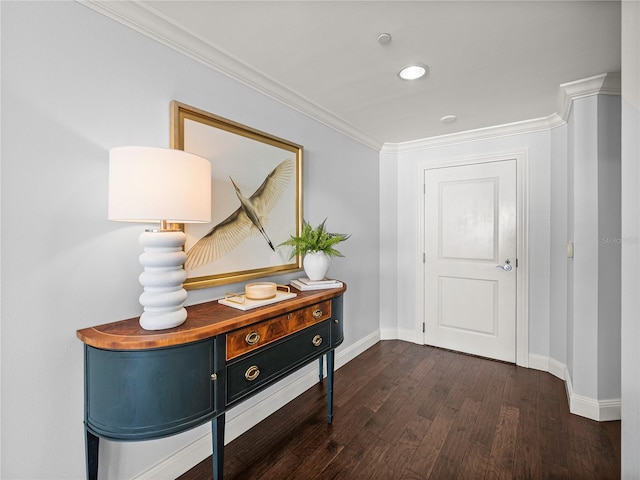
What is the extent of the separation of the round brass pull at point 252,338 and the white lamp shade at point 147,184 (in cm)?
63

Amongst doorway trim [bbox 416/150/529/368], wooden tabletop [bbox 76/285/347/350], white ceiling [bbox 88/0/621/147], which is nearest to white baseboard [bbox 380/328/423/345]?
doorway trim [bbox 416/150/529/368]

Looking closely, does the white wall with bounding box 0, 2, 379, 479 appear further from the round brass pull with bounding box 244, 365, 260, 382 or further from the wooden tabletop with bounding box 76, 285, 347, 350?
the round brass pull with bounding box 244, 365, 260, 382

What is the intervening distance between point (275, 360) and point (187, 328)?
0.54 m

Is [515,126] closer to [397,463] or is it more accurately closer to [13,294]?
[397,463]

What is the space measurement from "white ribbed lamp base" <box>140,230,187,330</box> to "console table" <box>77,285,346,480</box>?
0.05 meters

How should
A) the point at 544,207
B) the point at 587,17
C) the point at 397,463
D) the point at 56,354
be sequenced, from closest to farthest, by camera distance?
the point at 56,354
the point at 587,17
the point at 397,463
the point at 544,207

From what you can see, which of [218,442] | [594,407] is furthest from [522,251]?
[218,442]

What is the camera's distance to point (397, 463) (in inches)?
70.2

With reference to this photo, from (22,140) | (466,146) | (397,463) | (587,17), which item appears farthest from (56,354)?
(466,146)

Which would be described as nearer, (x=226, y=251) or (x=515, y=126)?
(x=226, y=251)

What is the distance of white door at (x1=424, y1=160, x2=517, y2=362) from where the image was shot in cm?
310

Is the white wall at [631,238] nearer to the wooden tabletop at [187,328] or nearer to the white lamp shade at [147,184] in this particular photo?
the wooden tabletop at [187,328]

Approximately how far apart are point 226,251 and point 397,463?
1.53 metres

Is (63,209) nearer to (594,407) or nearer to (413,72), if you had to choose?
(413,72)
